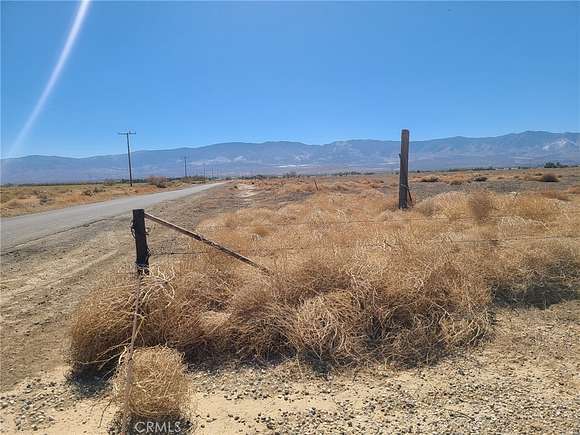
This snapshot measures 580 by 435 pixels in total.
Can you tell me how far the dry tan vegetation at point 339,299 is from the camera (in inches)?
173

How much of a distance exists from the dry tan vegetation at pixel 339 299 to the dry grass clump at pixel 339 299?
0.04 feet

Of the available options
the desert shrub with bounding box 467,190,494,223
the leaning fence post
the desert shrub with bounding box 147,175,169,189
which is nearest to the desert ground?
the leaning fence post

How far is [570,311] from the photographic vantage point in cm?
506

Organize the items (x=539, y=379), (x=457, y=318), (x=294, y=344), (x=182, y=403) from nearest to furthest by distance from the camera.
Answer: (x=182, y=403), (x=539, y=379), (x=294, y=344), (x=457, y=318)

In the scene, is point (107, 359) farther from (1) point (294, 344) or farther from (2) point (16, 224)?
(2) point (16, 224)

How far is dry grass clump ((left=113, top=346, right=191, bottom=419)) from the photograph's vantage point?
3266 millimetres

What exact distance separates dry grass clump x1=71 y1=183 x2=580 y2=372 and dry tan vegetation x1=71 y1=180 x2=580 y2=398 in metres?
0.01

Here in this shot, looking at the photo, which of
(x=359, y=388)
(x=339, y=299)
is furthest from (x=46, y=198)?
(x=359, y=388)

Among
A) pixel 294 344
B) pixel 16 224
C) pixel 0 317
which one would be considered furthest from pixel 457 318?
pixel 16 224

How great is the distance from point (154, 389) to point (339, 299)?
2.23 metres

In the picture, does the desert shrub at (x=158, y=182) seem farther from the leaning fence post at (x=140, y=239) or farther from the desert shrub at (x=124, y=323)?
the desert shrub at (x=124, y=323)

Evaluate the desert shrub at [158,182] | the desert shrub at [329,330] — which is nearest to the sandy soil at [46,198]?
the desert shrub at [158,182]

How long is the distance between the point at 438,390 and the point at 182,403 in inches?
89.0

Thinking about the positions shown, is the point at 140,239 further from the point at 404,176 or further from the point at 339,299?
the point at 404,176
